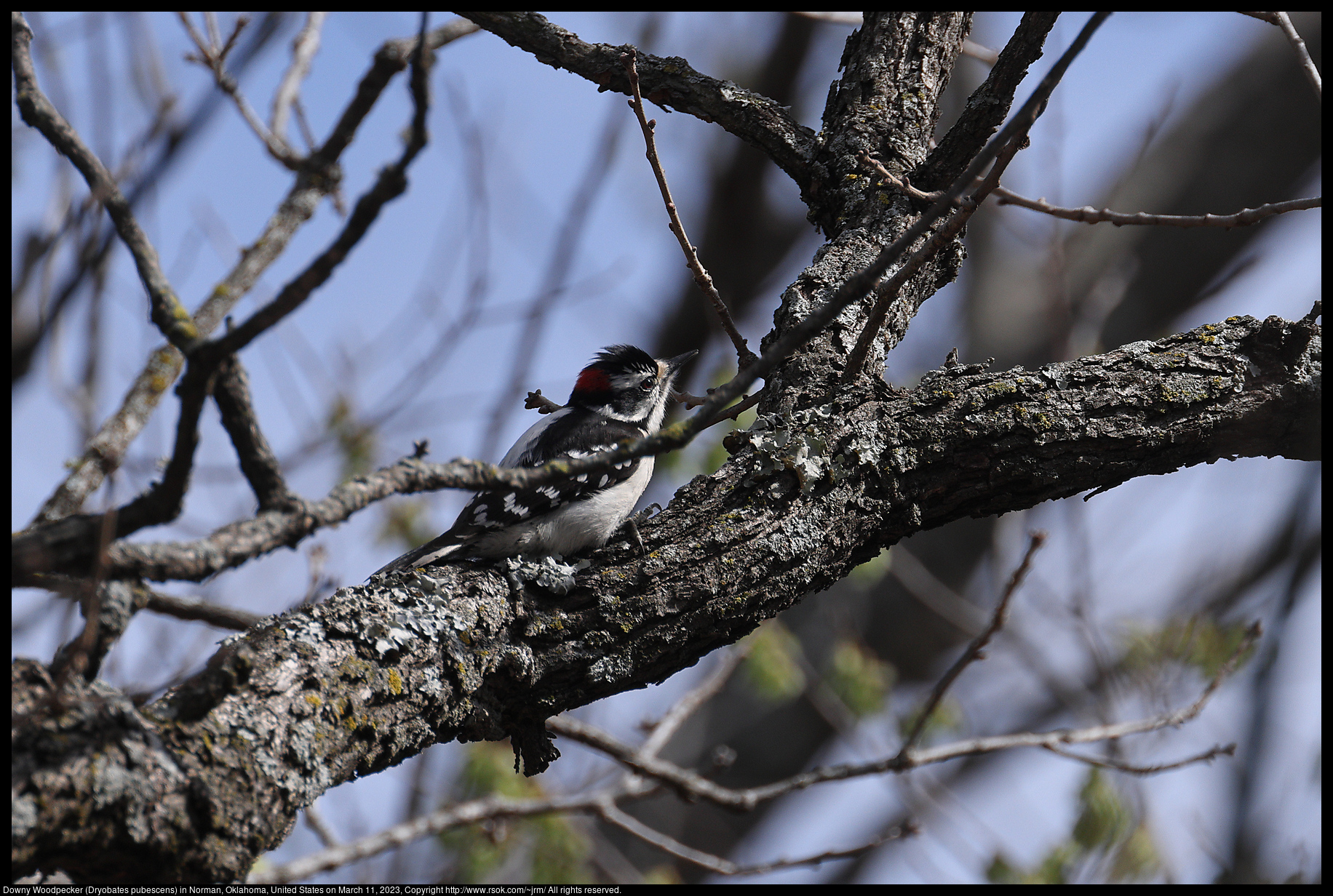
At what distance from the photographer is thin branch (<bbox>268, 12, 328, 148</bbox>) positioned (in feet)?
14.6

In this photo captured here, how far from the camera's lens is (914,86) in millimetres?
3150

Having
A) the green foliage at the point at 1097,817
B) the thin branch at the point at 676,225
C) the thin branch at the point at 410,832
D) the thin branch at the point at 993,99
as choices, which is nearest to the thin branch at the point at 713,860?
the thin branch at the point at 410,832

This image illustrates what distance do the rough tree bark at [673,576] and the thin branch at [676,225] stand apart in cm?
14

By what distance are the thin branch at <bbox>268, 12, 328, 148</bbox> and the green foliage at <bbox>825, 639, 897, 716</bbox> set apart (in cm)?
484

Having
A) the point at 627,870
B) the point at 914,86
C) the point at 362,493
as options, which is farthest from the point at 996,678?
the point at 362,493

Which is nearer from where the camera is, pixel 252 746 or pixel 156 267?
pixel 156 267

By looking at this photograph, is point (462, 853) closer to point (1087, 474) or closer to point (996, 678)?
point (1087, 474)

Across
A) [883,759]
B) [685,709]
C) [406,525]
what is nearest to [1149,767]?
[883,759]

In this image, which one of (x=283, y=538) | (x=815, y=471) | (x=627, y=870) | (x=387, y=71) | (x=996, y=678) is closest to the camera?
(x=283, y=538)

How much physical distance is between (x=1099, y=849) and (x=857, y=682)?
6.02 ft

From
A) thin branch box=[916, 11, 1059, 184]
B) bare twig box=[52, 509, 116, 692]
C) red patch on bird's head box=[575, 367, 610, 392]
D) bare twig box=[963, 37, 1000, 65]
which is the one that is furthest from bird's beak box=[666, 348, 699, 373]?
bare twig box=[52, 509, 116, 692]

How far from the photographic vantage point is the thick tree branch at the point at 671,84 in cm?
297

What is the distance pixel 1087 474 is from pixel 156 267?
87.7 inches

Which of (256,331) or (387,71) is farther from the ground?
(387,71)
